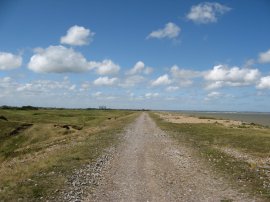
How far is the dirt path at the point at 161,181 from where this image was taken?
13.1m

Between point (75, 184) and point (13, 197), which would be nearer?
point (13, 197)

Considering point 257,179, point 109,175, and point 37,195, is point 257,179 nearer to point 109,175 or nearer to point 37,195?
point 109,175

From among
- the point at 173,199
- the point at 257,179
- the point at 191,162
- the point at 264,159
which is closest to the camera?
the point at 173,199

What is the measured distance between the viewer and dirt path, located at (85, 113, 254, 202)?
42.9ft

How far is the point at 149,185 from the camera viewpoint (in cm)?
1486

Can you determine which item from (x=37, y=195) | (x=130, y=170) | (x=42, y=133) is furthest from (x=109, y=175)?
(x=42, y=133)

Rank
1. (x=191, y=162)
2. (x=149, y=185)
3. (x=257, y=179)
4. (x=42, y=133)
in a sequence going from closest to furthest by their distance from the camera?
(x=149, y=185)
(x=257, y=179)
(x=191, y=162)
(x=42, y=133)

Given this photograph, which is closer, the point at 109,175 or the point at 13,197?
the point at 13,197

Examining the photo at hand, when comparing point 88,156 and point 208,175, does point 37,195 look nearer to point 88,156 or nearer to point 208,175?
point 208,175

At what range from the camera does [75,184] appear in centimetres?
1509

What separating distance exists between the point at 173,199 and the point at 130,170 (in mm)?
6137

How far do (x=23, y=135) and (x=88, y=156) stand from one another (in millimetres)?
41444

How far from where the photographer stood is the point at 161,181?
15766 millimetres

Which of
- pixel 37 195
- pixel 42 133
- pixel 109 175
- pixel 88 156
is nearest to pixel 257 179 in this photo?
pixel 109 175
